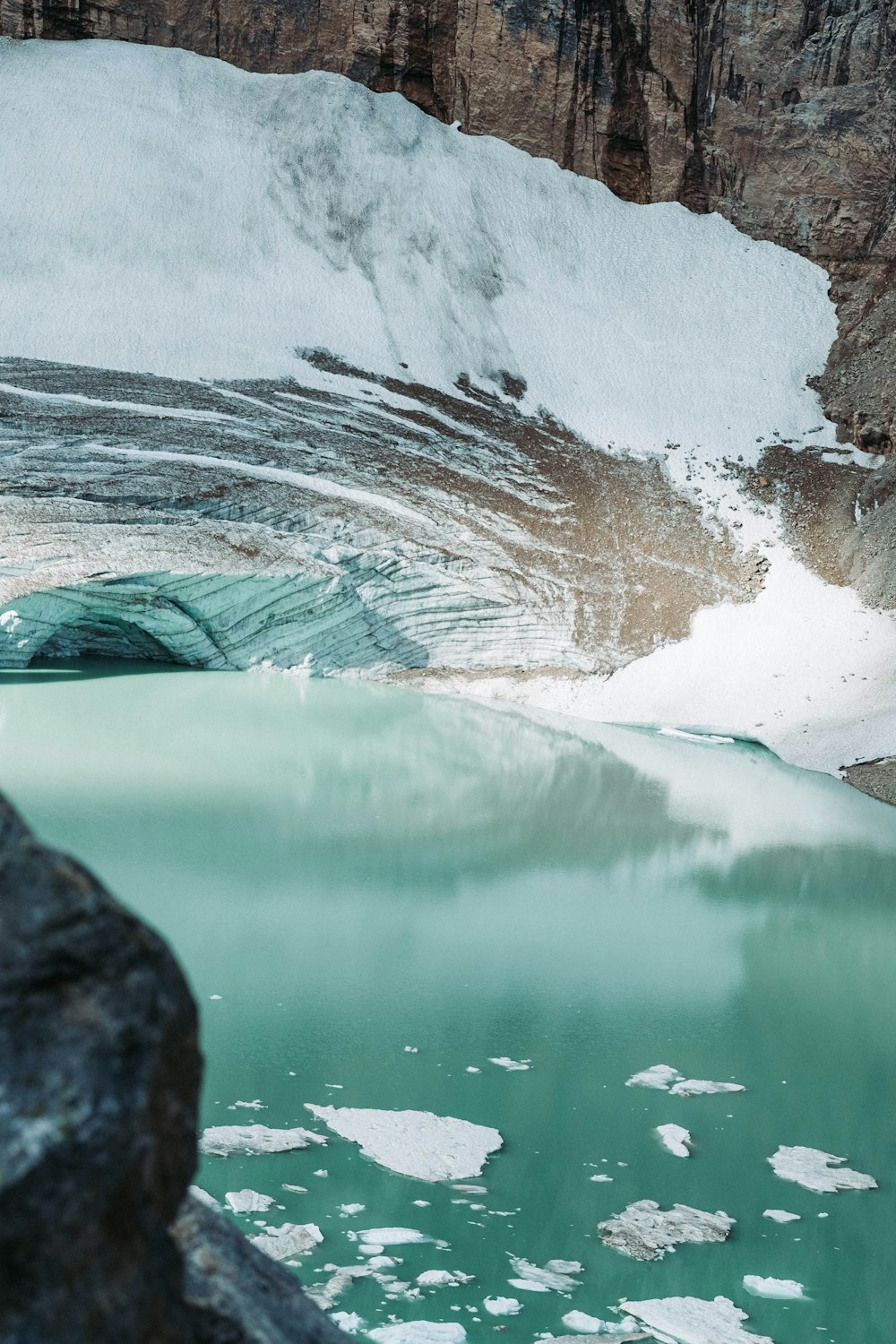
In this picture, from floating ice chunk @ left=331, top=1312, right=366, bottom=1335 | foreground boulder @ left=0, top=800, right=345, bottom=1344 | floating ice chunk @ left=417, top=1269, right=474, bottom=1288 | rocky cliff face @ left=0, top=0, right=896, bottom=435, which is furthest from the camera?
rocky cliff face @ left=0, top=0, right=896, bottom=435

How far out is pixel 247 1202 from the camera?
12.1ft

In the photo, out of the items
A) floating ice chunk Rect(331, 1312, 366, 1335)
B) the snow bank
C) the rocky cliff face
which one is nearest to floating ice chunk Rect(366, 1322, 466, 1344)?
floating ice chunk Rect(331, 1312, 366, 1335)

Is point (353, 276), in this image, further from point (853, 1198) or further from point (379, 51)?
point (853, 1198)

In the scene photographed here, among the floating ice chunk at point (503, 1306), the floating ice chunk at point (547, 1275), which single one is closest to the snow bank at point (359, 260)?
the floating ice chunk at point (547, 1275)

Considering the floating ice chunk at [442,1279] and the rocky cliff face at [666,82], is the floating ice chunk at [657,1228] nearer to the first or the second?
the floating ice chunk at [442,1279]

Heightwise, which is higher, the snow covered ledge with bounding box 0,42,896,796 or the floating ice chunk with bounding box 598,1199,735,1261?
the snow covered ledge with bounding box 0,42,896,796

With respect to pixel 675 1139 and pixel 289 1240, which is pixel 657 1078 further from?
pixel 289 1240

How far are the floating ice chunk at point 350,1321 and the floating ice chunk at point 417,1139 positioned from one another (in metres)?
0.83

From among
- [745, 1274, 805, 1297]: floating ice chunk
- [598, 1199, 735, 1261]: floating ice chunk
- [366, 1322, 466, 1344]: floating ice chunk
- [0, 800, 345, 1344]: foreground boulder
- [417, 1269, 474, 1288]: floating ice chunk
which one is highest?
[0, 800, 345, 1344]: foreground boulder

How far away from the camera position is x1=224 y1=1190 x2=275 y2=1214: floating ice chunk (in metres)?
3.64

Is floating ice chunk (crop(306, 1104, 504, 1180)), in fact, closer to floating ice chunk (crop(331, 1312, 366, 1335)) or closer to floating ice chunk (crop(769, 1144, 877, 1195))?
floating ice chunk (crop(331, 1312, 366, 1335))

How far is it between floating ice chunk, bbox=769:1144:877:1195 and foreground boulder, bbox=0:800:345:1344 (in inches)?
135

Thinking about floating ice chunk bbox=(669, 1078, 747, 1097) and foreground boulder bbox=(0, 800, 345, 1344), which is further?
floating ice chunk bbox=(669, 1078, 747, 1097)

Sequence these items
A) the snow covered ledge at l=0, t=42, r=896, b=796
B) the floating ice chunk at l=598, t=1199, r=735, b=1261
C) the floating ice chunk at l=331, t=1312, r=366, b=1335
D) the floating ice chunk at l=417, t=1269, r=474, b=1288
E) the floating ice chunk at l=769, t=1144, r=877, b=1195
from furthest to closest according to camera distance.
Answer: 1. the snow covered ledge at l=0, t=42, r=896, b=796
2. the floating ice chunk at l=769, t=1144, r=877, b=1195
3. the floating ice chunk at l=598, t=1199, r=735, b=1261
4. the floating ice chunk at l=417, t=1269, r=474, b=1288
5. the floating ice chunk at l=331, t=1312, r=366, b=1335
